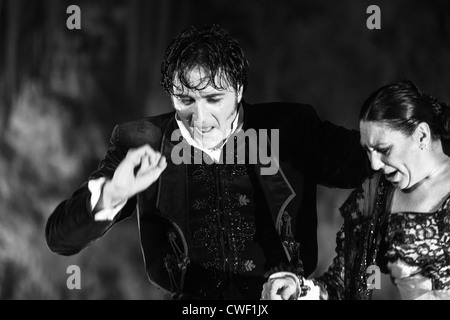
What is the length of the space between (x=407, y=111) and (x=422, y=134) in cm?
9

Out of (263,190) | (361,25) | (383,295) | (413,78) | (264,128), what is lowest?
(383,295)

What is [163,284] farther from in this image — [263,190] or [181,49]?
[181,49]

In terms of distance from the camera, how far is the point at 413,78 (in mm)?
2504

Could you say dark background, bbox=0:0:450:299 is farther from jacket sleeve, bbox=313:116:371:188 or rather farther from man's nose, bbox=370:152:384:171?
man's nose, bbox=370:152:384:171

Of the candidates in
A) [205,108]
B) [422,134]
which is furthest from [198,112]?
[422,134]

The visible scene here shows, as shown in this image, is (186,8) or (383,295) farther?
(186,8)

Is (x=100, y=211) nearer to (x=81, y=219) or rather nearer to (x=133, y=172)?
(x=81, y=219)

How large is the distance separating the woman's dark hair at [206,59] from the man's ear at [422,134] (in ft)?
2.00

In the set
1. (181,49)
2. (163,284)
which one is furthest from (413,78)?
(163,284)

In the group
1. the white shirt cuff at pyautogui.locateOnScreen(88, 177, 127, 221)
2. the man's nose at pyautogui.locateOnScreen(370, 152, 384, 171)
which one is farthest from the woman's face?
the white shirt cuff at pyautogui.locateOnScreen(88, 177, 127, 221)

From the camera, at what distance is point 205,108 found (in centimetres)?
231

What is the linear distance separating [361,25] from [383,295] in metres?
0.96

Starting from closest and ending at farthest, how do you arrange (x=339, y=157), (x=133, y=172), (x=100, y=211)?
(x=133, y=172), (x=100, y=211), (x=339, y=157)

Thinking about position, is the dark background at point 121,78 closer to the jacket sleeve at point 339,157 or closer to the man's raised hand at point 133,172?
the jacket sleeve at point 339,157
